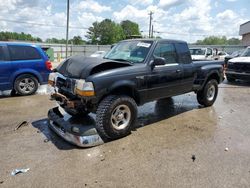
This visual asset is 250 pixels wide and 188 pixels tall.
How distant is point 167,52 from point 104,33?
90229 mm

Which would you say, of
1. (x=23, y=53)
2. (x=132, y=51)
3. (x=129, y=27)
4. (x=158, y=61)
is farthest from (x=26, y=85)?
(x=129, y=27)

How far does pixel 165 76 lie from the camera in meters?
5.75

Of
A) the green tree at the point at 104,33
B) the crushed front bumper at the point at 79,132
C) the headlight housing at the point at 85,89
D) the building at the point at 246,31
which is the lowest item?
the crushed front bumper at the point at 79,132

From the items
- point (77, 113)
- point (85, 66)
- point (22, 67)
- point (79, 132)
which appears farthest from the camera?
point (22, 67)

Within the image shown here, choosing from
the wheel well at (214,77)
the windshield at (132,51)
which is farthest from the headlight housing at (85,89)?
the wheel well at (214,77)

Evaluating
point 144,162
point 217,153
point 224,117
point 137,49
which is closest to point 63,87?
point 137,49

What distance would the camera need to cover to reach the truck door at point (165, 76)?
550 centimetres

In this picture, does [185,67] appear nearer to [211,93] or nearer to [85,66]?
[211,93]

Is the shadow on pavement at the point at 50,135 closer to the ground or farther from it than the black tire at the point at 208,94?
closer to the ground

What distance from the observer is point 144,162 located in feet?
13.1

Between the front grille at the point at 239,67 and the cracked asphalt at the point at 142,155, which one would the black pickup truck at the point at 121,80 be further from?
the front grille at the point at 239,67

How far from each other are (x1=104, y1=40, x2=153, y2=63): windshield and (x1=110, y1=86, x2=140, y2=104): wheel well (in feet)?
2.31

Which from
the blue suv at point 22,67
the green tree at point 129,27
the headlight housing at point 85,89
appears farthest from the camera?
the green tree at point 129,27

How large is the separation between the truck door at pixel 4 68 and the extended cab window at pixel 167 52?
5.23 m
